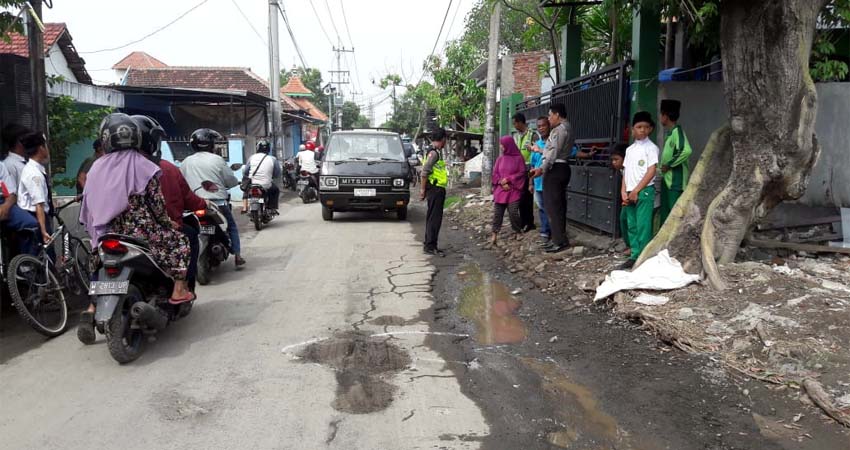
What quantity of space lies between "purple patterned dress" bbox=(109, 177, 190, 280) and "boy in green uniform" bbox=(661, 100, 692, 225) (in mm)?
4710

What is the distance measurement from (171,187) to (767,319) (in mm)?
4663

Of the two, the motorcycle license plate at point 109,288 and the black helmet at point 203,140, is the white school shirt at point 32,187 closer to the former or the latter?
the motorcycle license plate at point 109,288

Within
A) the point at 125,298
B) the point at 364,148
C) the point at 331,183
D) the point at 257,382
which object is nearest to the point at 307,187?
the point at 364,148

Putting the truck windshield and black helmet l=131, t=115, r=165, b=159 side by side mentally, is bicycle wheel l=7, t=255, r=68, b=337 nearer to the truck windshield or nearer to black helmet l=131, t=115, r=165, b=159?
black helmet l=131, t=115, r=165, b=159

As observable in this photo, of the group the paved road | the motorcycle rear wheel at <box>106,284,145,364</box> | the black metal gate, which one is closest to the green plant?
the paved road

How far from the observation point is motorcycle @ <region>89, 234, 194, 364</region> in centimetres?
457

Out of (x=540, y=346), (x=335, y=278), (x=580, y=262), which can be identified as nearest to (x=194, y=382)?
(x=540, y=346)

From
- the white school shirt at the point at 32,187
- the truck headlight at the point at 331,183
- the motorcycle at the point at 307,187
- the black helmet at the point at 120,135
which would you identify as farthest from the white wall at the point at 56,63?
the black helmet at the point at 120,135

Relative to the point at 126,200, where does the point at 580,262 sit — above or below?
below

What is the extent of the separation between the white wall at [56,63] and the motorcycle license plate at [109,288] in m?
17.8

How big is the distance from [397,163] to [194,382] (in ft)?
30.2

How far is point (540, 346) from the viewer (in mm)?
5195

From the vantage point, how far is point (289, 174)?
22.4m

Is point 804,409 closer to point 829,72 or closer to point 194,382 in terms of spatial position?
point 194,382
